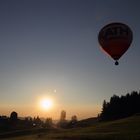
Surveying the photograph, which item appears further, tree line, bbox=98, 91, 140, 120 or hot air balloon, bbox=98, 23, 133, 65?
tree line, bbox=98, 91, 140, 120

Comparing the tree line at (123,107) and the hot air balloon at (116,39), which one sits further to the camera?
the tree line at (123,107)

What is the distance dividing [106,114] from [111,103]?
512 cm

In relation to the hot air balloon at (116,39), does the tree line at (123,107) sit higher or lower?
higher

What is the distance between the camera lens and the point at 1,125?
183 m

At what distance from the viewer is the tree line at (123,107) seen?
151m

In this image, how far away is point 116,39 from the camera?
2249 inches

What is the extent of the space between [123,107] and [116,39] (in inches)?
3973

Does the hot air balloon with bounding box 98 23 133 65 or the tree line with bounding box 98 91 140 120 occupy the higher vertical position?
the tree line with bounding box 98 91 140 120

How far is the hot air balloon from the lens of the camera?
56.5 m

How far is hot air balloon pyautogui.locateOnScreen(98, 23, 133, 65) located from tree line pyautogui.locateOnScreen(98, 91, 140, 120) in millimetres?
95000

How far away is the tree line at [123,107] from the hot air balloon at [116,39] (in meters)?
95.0

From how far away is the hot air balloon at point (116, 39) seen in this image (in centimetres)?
5647

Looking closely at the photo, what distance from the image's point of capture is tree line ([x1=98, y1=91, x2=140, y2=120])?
151m

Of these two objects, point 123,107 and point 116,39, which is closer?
point 116,39
